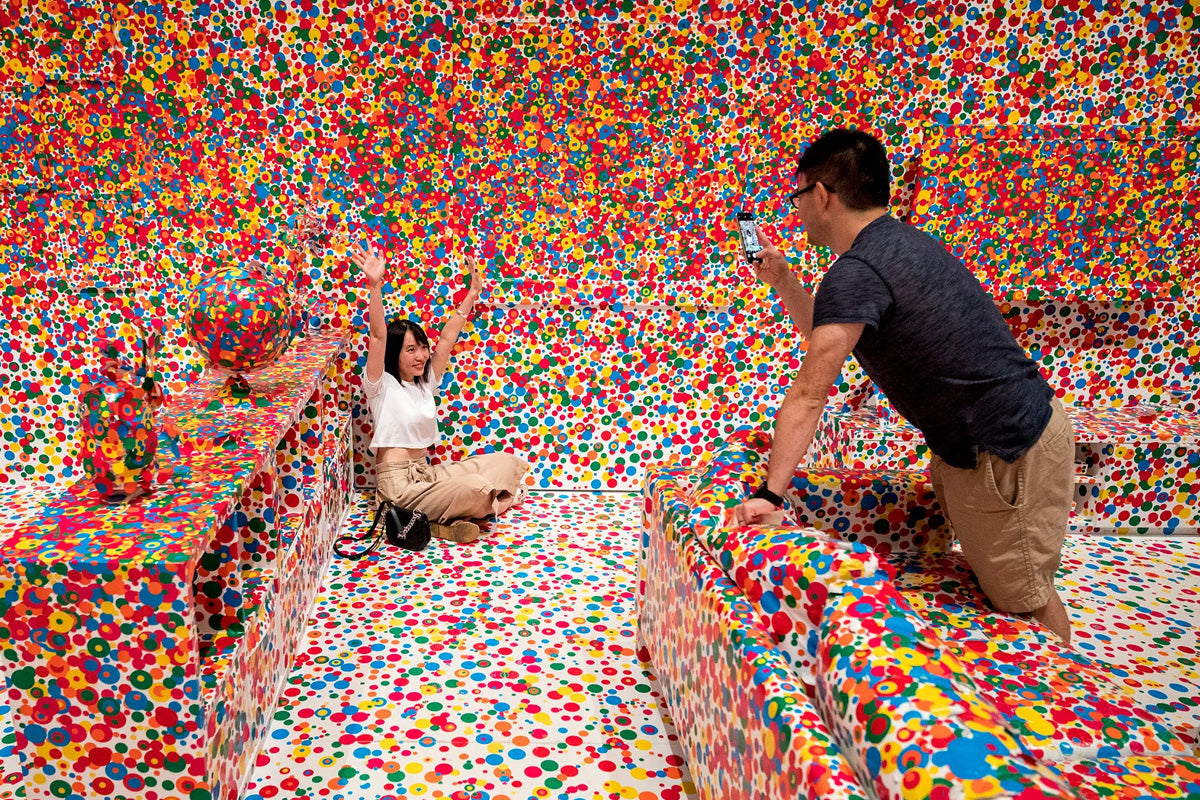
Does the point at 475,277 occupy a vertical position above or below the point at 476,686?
above

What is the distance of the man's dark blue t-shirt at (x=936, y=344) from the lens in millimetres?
1912

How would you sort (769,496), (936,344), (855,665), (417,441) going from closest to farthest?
1. (855,665)
2. (769,496)
3. (936,344)
4. (417,441)

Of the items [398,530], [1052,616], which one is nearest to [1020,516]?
[1052,616]

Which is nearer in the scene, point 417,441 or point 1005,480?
point 1005,480

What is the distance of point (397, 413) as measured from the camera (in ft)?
11.6

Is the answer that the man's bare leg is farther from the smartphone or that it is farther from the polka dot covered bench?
the smartphone

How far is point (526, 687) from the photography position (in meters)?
2.43

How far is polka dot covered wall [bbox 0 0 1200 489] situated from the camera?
353 centimetres

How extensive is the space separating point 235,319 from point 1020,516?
263 cm

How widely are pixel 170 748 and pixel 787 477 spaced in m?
1.57

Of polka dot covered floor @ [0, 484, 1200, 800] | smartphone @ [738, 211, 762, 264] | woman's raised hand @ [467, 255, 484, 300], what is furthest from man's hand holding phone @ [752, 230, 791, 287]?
woman's raised hand @ [467, 255, 484, 300]

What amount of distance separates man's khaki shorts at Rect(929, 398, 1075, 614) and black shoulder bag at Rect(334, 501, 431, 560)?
2298mm

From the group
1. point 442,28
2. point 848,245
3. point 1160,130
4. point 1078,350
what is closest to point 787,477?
point 848,245

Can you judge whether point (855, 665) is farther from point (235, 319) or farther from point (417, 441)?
point (417, 441)
